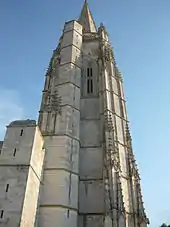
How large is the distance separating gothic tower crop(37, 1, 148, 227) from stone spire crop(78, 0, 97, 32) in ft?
A: 17.8

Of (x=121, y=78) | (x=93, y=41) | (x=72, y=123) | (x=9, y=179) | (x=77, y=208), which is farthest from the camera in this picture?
(x=93, y=41)

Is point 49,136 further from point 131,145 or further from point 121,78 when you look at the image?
point 121,78

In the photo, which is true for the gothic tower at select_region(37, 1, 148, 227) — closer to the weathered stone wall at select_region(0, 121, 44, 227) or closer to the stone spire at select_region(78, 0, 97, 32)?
the weathered stone wall at select_region(0, 121, 44, 227)

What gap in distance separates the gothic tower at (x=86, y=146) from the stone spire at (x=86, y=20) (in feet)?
17.8

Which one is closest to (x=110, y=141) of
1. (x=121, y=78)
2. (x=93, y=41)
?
(x=121, y=78)

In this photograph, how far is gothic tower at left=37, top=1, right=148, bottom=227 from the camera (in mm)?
12704

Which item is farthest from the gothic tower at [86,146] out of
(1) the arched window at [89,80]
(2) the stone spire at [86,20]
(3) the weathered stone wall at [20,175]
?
(2) the stone spire at [86,20]

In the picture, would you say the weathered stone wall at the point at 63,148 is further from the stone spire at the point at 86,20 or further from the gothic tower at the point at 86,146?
the stone spire at the point at 86,20

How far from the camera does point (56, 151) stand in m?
14.3

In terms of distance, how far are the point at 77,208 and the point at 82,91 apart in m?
8.30

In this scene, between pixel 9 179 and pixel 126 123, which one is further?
pixel 126 123

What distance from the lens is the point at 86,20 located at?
2758 centimetres

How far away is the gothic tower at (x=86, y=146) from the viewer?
12.7m

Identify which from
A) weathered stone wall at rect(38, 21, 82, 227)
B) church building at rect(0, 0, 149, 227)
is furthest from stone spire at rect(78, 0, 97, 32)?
weathered stone wall at rect(38, 21, 82, 227)
